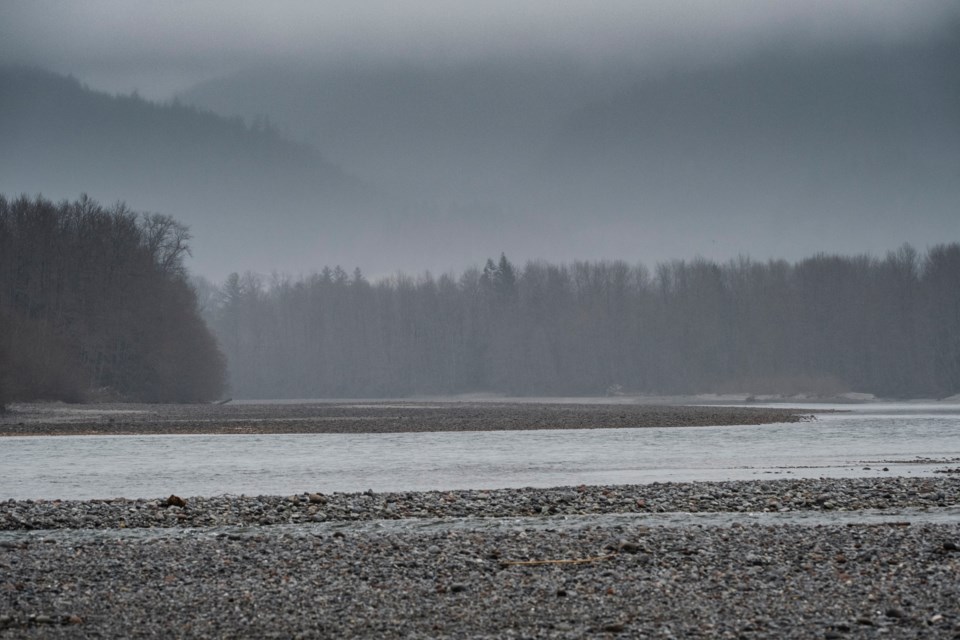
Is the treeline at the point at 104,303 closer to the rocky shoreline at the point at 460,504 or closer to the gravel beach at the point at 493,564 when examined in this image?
the rocky shoreline at the point at 460,504

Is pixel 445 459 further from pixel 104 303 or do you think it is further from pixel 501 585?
pixel 104 303

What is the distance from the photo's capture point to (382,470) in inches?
1112

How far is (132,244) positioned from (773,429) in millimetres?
63001

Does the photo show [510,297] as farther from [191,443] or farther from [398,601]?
[398,601]

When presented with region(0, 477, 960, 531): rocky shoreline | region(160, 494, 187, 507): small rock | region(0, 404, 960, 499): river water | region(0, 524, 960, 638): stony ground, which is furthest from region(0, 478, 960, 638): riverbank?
region(0, 404, 960, 499): river water

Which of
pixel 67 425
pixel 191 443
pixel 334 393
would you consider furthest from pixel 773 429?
pixel 334 393

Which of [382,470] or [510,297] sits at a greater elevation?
[510,297]

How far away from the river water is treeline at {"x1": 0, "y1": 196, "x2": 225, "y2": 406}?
38.9 metres

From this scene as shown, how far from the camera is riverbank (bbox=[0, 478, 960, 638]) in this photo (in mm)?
10000

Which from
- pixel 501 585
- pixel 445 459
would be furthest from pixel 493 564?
pixel 445 459

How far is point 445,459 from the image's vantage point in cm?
3181

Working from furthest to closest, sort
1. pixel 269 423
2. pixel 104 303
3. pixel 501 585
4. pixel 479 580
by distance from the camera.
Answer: pixel 104 303, pixel 269 423, pixel 479 580, pixel 501 585

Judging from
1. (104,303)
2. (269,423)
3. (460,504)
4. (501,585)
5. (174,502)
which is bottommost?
(501,585)

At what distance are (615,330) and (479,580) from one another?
140029 millimetres
